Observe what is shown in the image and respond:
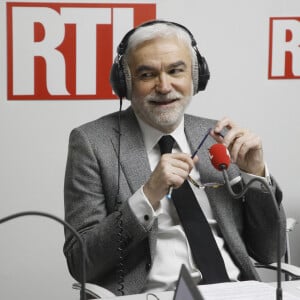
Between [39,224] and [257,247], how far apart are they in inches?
44.9

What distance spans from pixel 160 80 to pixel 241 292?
26.5 inches

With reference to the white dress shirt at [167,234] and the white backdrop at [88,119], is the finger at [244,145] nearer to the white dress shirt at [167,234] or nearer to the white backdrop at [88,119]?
the white dress shirt at [167,234]

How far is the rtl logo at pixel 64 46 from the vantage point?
2688 mm

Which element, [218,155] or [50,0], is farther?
[50,0]

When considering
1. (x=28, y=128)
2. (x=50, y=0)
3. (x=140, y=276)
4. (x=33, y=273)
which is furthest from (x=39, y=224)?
(x=140, y=276)

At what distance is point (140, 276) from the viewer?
1.80m

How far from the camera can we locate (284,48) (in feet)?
9.73

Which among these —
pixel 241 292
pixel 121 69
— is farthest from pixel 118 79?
pixel 241 292

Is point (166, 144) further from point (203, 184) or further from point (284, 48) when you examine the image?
point (284, 48)

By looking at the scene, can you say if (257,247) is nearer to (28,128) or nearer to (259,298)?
(259,298)

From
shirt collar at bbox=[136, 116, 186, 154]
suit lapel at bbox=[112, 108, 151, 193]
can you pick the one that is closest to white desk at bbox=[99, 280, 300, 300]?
suit lapel at bbox=[112, 108, 151, 193]

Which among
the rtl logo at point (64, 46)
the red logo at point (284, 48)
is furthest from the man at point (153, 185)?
the red logo at point (284, 48)

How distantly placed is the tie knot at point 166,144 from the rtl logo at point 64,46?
91 cm

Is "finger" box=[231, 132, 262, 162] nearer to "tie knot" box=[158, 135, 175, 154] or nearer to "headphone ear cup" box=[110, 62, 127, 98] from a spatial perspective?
"tie knot" box=[158, 135, 175, 154]
